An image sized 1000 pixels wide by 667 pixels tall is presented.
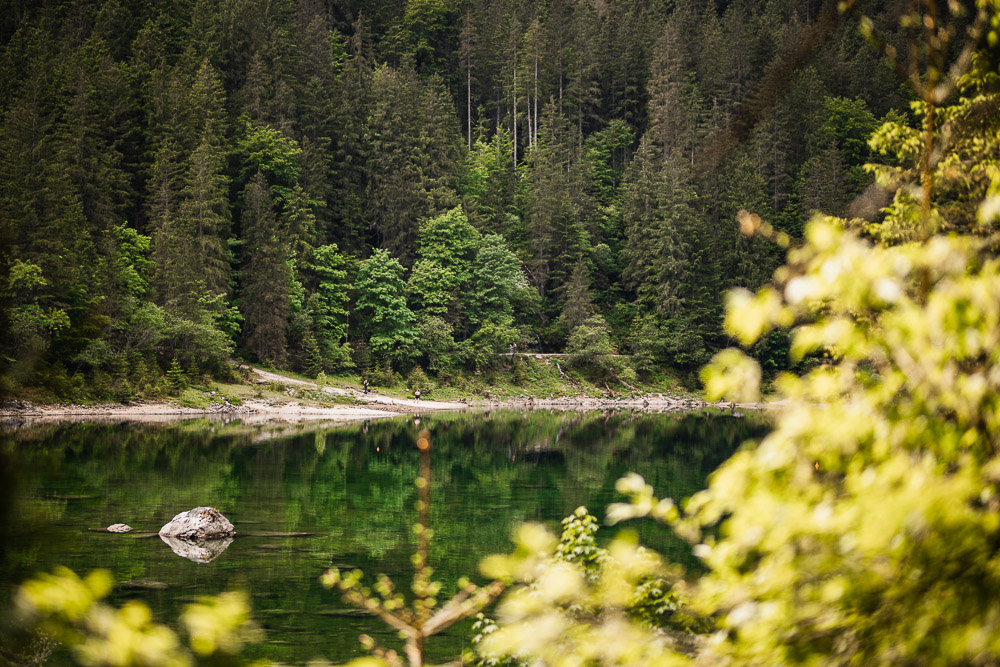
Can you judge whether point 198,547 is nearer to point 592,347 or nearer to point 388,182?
point 592,347

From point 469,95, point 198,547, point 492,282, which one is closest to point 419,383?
point 492,282

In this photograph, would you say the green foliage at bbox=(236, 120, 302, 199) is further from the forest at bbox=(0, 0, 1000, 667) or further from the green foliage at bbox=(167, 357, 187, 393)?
the green foliage at bbox=(167, 357, 187, 393)

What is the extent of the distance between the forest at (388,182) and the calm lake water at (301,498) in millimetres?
10515

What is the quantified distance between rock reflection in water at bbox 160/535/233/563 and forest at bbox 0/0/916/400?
19426 mm

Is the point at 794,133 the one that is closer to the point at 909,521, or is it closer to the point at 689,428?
the point at 689,428

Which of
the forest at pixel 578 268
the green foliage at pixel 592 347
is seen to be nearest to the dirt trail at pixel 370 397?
the forest at pixel 578 268

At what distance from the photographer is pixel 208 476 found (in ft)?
68.4

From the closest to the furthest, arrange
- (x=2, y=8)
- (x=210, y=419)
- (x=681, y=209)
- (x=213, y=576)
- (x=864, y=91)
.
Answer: (x=213, y=576)
(x=210, y=419)
(x=2, y=8)
(x=681, y=209)
(x=864, y=91)

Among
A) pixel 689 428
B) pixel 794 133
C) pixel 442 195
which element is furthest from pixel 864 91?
pixel 689 428

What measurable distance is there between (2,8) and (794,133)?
63224mm

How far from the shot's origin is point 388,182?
58781 millimetres

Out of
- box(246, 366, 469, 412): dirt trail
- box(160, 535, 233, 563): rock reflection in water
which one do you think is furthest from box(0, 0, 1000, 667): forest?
box(160, 535, 233, 563): rock reflection in water

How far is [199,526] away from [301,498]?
15.6 feet

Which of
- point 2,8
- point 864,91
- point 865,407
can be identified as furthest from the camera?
point 864,91
